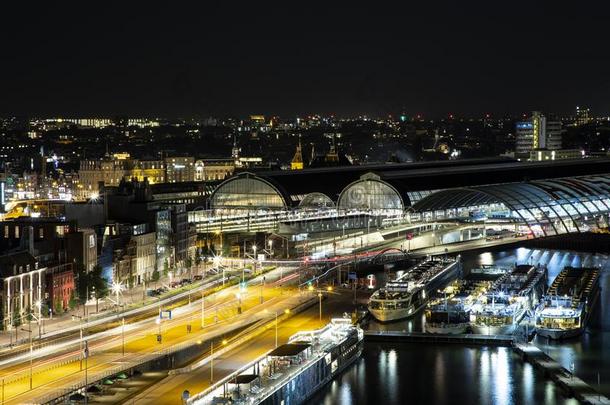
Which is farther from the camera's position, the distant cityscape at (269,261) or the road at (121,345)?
the distant cityscape at (269,261)

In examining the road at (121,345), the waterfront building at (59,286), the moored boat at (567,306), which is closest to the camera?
the road at (121,345)

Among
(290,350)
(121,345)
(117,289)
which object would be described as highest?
(117,289)

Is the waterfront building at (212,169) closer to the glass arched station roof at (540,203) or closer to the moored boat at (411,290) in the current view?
the glass arched station roof at (540,203)

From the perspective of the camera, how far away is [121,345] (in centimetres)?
2511

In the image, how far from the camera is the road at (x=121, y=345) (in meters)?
21.6

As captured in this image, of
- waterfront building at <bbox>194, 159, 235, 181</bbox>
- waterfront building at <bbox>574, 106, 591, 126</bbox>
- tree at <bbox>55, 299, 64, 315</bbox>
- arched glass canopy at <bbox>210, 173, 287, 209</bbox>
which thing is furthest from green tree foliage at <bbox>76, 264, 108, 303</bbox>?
waterfront building at <bbox>574, 106, 591, 126</bbox>

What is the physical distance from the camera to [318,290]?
1368 inches

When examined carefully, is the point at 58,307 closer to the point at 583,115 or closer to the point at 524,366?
the point at 524,366

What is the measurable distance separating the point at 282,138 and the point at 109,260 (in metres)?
101

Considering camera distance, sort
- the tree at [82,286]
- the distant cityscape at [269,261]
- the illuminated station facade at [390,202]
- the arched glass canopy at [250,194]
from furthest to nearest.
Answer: the arched glass canopy at [250,194] → the illuminated station facade at [390,202] → the tree at [82,286] → the distant cityscape at [269,261]

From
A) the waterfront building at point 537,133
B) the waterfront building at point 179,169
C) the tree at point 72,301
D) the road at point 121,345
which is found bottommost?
the road at point 121,345

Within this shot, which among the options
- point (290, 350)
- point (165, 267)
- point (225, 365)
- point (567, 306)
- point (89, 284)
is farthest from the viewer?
point (165, 267)

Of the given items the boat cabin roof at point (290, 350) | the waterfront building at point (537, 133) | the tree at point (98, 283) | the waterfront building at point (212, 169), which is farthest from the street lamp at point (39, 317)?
the waterfront building at point (537, 133)

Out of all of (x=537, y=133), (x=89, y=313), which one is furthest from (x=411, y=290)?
(x=537, y=133)
